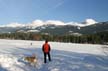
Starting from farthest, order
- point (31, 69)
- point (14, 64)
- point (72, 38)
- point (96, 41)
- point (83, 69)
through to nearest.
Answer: point (72, 38), point (96, 41), point (14, 64), point (31, 69), point (83, 69)

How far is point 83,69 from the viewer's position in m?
19.2

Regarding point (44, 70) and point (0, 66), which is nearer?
point (44, 70)

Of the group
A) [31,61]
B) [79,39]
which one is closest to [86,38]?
[79,39]

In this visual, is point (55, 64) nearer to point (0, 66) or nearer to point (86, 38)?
point (0, 66)

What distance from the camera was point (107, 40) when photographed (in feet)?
472

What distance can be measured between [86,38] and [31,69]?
13021 centimetres

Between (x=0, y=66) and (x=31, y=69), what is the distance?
306 centimetres

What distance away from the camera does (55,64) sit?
2170cm

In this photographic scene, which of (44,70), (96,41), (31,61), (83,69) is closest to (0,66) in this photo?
(31,61)

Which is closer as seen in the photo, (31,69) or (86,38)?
(31,69)

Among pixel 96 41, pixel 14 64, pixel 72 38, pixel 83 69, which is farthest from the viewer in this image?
pixel 72 38

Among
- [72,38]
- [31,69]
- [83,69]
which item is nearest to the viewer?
[83,69]

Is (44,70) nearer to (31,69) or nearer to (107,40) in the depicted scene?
(31,69)

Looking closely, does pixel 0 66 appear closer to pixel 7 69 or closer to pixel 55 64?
pixel 7 69
